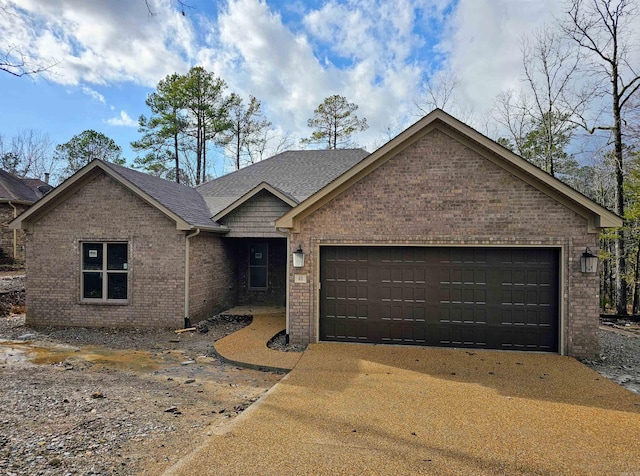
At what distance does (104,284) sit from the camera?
34.5ft

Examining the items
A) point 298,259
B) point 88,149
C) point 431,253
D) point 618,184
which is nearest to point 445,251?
point 431,253

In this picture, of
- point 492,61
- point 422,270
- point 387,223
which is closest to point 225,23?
point 387,223

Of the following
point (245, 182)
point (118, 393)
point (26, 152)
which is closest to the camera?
point (118, 393)

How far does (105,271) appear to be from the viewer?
10516 millimetres

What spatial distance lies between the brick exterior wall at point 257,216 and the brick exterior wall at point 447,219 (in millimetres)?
3290

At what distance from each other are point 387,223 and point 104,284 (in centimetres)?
809

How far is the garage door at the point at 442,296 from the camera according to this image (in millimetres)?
7758

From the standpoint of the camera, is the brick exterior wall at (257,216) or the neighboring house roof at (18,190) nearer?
the brick exterior wall at (257,216)

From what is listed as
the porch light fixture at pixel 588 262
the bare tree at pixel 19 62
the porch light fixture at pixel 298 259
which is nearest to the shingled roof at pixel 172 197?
the porch light fixture at pixel 298 259

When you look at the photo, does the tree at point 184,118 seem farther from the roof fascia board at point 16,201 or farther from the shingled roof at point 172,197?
the shingled roof at point 172,197

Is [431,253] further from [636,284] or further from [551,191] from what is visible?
[636,284]

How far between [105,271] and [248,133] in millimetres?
22067

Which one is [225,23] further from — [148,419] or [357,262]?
[148,419]

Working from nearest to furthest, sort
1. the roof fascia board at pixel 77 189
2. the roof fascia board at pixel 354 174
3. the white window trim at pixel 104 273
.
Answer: the roof fascia board at pixel 354 174 → the roof fascia board at pixel 77 189 → the white window trim at pixel 104 273
